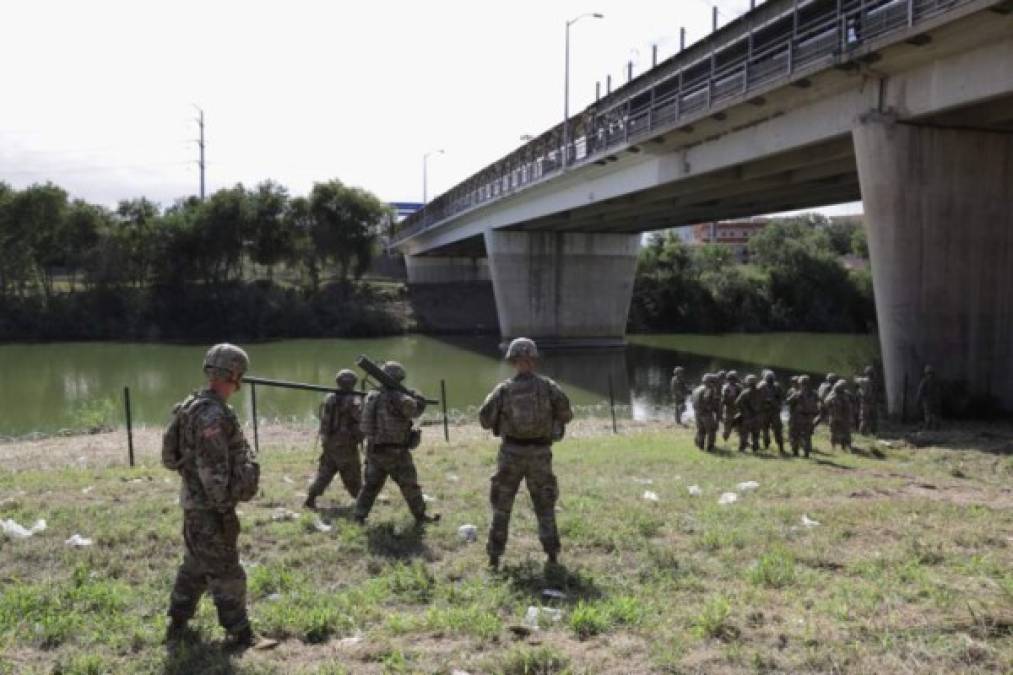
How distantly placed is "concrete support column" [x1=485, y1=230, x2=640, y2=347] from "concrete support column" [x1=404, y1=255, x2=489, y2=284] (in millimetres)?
22747

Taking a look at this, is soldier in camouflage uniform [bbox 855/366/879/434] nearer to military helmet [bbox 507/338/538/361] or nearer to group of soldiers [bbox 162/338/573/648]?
group of soldiers [bbox 162/338/573/648]

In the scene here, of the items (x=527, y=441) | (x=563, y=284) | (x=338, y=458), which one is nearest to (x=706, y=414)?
(x=338, y=458)

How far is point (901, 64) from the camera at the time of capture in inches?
714

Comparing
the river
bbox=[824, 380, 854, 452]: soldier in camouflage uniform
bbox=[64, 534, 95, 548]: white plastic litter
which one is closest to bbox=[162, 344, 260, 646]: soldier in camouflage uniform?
bbox=[64, 534, 95, 548]: white plastic litter

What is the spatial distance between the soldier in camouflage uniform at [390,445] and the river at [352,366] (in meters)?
16.0

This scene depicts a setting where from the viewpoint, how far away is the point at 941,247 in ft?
60.8

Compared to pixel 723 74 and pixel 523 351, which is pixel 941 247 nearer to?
pixel 723 74

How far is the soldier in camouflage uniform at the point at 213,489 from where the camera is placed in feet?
17.0

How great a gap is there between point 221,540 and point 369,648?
113cm

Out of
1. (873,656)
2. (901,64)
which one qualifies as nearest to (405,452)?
(873,656)

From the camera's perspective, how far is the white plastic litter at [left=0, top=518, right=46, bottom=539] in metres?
7.48

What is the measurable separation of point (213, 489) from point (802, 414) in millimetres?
11605

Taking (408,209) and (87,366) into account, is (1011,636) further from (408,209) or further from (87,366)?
(408,209)

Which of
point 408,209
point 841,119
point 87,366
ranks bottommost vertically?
point 87,366
